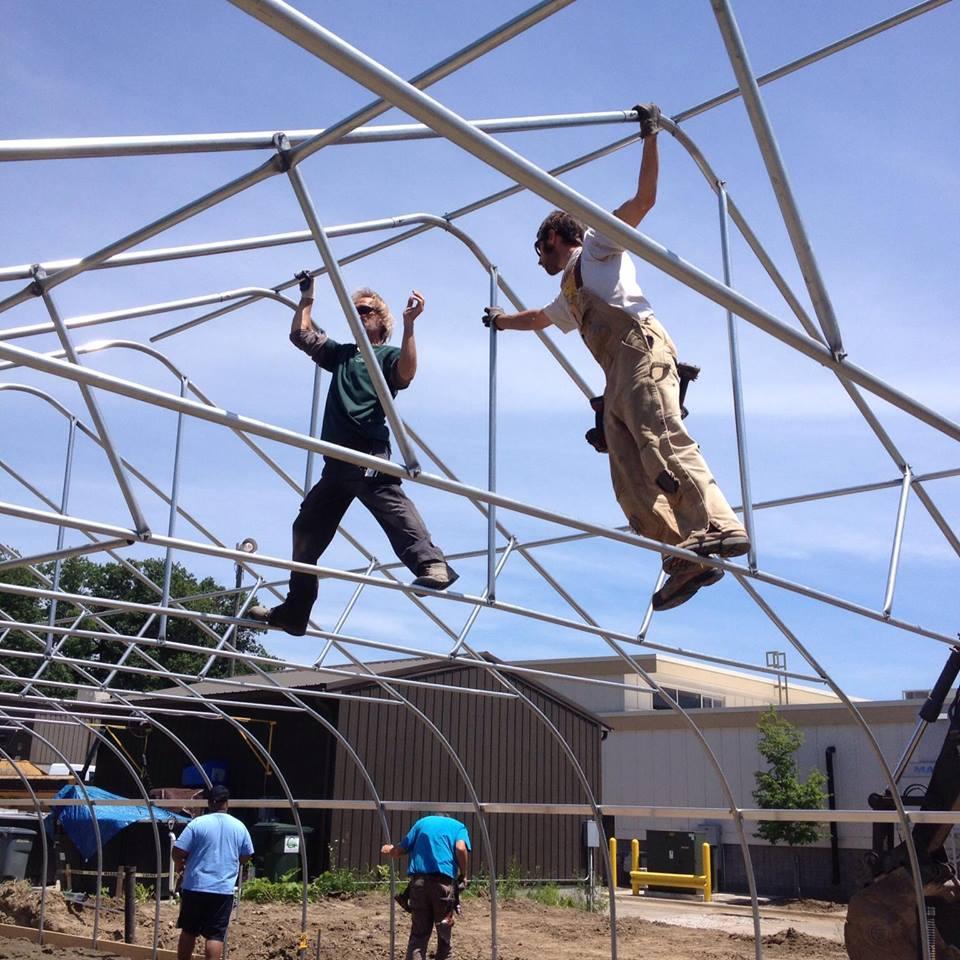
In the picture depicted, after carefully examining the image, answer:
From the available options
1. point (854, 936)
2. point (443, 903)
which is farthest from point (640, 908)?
point (854, 936)

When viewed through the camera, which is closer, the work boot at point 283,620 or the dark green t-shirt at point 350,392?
the dark green t-shirt at point 350,392

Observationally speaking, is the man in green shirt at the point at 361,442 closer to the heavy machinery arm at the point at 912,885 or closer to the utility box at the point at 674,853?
the heavy machinery arm at the point at 912,885

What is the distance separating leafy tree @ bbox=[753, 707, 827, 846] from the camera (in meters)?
24.0

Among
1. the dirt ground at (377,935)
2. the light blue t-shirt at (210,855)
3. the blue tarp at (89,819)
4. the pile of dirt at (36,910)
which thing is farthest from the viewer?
the blue tarp at (89,819)

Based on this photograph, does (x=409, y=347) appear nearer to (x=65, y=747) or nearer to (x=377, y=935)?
(x=377, y=935)

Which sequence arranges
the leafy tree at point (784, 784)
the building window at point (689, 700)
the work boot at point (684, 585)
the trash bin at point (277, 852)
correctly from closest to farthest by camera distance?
the work boot at point (684, 585) → the trash bin at point (277, 852) → the leafy tree at point (784, 784) → the building window at point (689, 700)

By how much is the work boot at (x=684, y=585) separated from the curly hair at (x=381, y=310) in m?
2.22

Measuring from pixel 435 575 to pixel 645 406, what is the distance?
Result: 156 centimetres

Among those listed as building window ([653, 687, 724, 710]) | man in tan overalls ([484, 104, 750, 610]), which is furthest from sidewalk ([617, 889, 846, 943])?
man in tan overalls ([484, 104, 750, 610])

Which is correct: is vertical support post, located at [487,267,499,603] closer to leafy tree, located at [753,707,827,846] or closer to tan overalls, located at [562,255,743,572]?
tan overalls, located at [562,255,743,572]

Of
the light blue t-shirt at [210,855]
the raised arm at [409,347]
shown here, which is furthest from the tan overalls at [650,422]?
the light blue t-shirt at [210,855]

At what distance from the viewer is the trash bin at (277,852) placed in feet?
61.1

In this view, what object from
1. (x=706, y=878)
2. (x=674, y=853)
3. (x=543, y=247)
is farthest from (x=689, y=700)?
(x=543, y=247)

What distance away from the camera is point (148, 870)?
1952cm
